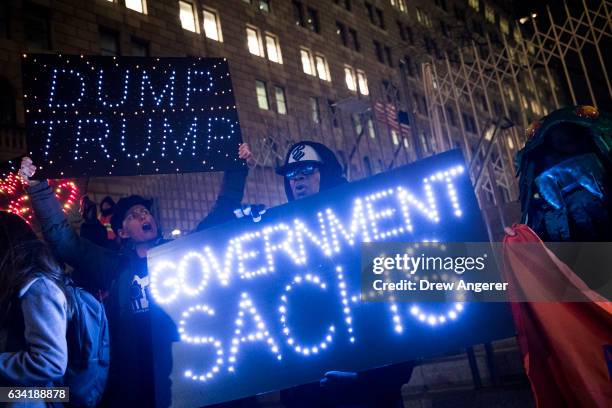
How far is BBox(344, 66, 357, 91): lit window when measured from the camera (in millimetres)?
30578

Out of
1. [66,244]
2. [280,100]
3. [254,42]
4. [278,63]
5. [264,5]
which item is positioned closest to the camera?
[66,244]

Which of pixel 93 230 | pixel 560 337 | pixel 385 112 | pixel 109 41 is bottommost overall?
pixel 560 337

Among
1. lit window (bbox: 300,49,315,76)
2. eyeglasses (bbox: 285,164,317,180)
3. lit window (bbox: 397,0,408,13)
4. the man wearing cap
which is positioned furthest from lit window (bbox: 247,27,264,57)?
eyeglasses (bbox: 285,164,317,180)

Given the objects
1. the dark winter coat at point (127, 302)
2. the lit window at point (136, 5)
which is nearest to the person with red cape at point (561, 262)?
the dark winter coat at point (127, 302)

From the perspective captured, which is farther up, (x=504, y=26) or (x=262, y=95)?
(x=504, y=26)

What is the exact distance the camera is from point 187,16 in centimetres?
2212

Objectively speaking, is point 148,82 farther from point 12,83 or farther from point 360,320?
point 12,83

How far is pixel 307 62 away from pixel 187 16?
8050 mm

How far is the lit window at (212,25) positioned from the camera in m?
22.8

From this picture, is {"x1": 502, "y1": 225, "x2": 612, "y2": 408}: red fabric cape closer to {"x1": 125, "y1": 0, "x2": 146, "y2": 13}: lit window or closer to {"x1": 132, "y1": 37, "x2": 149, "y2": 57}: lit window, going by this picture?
{"x1": 132, "y1": 37, "x2": 149, "y2": 57}: lit window

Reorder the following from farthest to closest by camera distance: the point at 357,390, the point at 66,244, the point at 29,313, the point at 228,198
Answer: the point at 228,198, the point at 66,244, the point at 29,313, the point at 357,390

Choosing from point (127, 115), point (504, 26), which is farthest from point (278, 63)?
point (504, 26)

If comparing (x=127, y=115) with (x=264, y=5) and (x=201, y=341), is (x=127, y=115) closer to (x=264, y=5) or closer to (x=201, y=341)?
(x=201, y=341)

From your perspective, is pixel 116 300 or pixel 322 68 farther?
pixel 322 68
